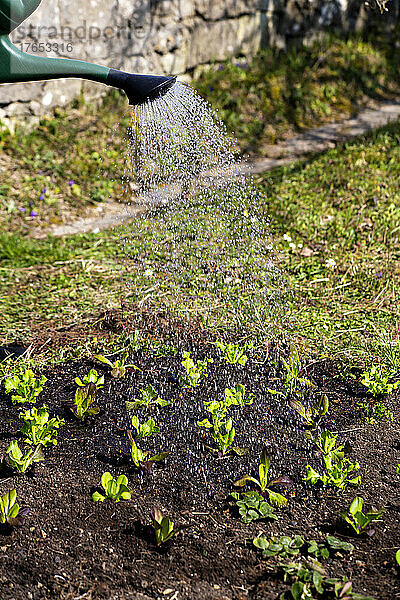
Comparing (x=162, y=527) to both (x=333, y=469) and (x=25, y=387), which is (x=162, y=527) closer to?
(x=333, y=469)

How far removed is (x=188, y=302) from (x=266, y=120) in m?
3.21

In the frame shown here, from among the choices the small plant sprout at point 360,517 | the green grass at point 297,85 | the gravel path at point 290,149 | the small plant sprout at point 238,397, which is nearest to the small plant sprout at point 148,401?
the small plant sprout at point 238,397

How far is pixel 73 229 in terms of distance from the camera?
4699mm

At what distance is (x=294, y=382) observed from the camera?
280 centimetres

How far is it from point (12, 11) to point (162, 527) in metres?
1.79

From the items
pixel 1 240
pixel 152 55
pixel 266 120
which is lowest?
pixel 1 240

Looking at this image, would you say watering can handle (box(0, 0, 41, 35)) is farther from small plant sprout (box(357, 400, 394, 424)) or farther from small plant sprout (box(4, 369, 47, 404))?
small plant sprout (box(357, 400, 394, 424))

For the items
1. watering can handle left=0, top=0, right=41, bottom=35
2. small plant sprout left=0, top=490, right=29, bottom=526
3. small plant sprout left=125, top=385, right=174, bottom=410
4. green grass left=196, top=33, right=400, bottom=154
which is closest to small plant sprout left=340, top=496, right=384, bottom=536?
small plant sprout left=125, top=385, right=174, bottom=410

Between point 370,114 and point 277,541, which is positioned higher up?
point 370,114

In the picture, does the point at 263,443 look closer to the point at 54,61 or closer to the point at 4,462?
the point at 4,462

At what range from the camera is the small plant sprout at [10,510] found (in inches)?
79.3

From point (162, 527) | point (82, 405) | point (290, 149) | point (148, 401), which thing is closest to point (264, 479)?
point (162, 527)

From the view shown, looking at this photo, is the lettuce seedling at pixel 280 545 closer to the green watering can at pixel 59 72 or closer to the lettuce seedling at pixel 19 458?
the lettuce seedling at pixel 19 458

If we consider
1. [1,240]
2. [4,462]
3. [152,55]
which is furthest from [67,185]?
[4,462]
